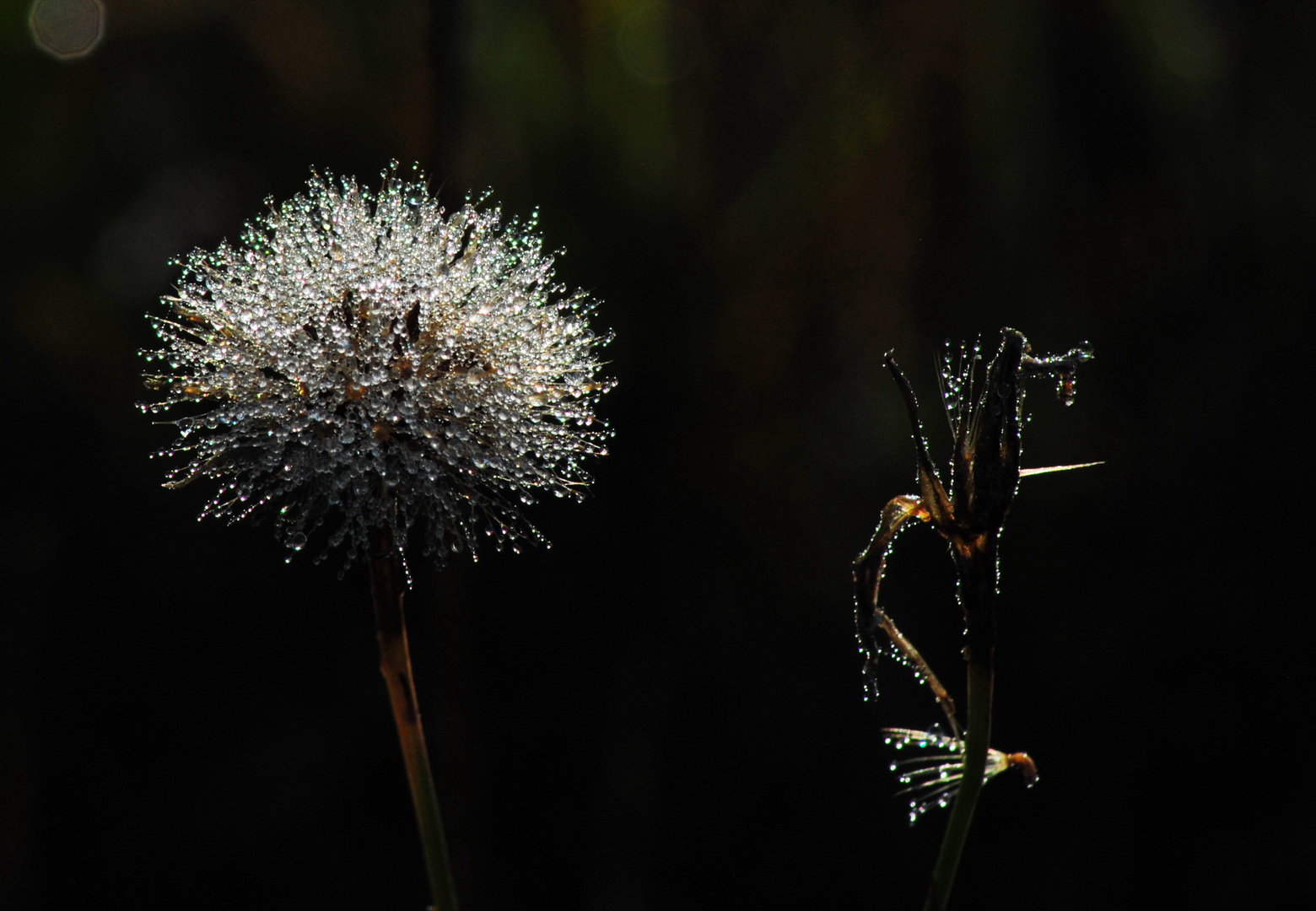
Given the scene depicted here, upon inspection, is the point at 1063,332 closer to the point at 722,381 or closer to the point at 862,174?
the point at 862,174

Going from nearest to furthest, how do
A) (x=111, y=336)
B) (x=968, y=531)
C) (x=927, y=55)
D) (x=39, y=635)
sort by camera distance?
1. (x=968, y=531)
2. (x=39, y=635)
3. (x=111, y=336)
4. (x=927, y=55)

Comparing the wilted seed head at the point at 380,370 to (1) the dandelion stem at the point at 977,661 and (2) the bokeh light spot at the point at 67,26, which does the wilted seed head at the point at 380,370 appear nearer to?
(1) the dandelion stem at the point at 977,661

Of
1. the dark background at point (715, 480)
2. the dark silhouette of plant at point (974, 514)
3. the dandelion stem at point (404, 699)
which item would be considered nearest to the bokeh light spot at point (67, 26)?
the dark background at point (715, 480)


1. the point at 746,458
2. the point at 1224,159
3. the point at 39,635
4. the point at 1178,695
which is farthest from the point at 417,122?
the point at 1178,695

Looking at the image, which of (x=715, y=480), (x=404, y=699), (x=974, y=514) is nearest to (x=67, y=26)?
(x=715, y=480)

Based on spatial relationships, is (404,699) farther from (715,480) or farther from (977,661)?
(715,480)

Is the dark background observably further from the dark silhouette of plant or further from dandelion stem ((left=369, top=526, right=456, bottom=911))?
the dark silhouette of plant
